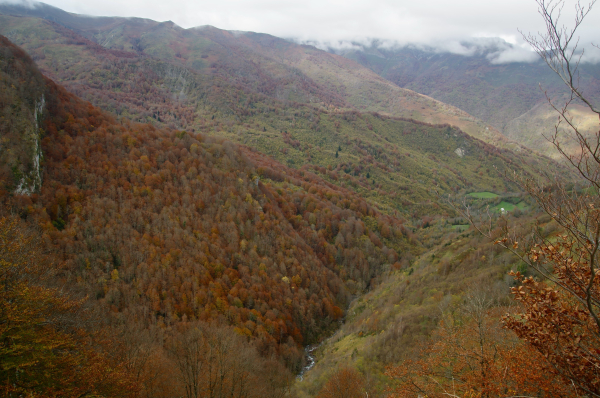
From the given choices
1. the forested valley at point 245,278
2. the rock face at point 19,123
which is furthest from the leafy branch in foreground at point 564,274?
the rock face at point 19,123

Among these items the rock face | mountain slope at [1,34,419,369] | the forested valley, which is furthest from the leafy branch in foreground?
the rock face

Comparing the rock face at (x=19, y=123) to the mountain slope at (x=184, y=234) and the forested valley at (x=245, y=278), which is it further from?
the mountain slope at (x=184, y=234)

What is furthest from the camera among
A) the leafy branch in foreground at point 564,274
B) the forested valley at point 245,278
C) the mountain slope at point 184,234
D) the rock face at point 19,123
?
the mountain slope at point 184,234

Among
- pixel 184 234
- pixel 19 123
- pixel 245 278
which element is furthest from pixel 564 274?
pixel 19 123

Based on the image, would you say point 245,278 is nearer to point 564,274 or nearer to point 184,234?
point 184,234

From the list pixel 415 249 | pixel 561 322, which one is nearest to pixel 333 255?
pixel 415 249

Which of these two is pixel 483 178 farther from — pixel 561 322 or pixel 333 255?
pixel 561 322

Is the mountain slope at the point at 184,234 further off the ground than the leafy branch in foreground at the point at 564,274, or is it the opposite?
the leafy branch in foreground at the point at 564,274
